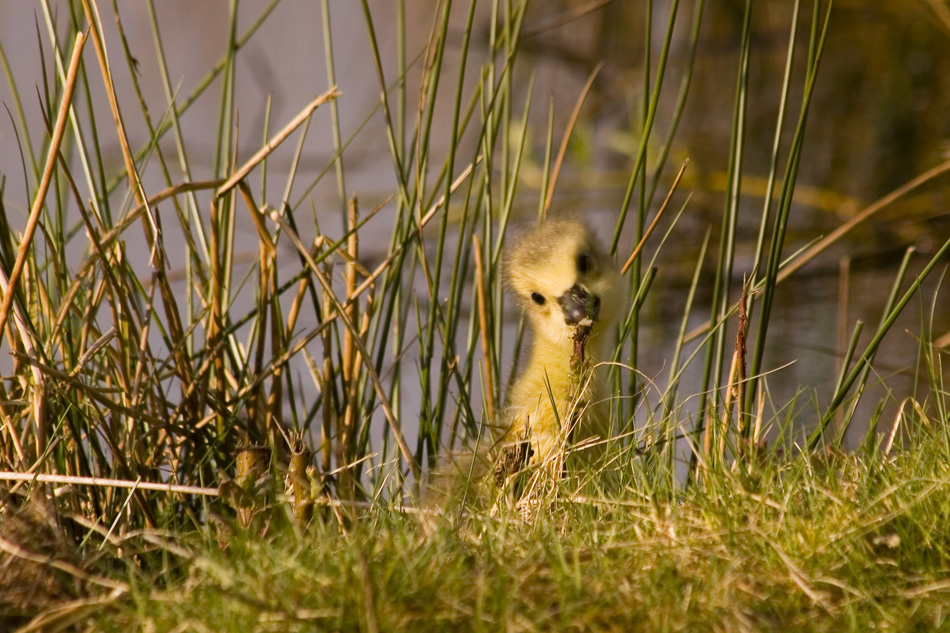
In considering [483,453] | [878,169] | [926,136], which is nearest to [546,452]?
[483,453]

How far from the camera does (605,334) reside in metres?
2.52

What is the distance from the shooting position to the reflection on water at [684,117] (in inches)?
213

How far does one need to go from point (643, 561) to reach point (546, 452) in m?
0.61

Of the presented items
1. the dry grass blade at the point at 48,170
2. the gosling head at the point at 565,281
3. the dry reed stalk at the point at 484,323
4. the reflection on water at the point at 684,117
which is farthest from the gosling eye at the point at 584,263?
the reflection on water at the point at 684,117

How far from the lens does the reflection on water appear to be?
5.40 m

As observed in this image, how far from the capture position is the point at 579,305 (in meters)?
2.33

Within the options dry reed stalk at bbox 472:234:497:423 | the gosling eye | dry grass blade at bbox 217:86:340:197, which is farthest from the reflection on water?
dry grass blade at bbox 217:86:340:197

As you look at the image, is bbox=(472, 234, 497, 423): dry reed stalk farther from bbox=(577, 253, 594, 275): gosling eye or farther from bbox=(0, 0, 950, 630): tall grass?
bbox=(577, 253, 594, 275): gosling eye

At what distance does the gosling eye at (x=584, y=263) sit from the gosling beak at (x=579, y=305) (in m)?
0.06

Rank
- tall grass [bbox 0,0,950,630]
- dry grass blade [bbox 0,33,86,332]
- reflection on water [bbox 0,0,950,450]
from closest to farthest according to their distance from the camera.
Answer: tall grass [bbox 0,0,950,630]
dry grass blade [bbox 0,33,86,332]
reflection on water [bbox 0,0,950,450]

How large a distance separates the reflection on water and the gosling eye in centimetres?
255

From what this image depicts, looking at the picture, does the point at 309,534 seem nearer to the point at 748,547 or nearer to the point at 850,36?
the point at 748,547

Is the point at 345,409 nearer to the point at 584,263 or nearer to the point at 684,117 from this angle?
the point at 584,263

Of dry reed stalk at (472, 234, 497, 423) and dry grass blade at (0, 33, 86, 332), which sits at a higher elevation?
dry grass blade at (0, 33, 86, 332)
